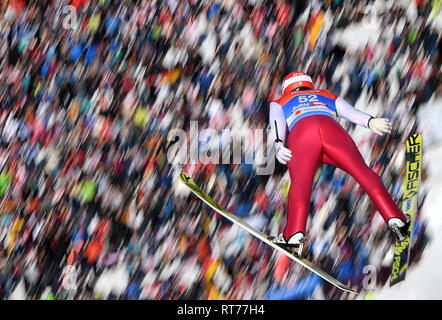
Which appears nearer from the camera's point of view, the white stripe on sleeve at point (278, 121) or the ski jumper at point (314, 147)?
the ski jumper at point (314, 147)

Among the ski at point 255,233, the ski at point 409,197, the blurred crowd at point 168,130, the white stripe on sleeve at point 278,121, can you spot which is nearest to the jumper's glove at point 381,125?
the ski at point 409,197

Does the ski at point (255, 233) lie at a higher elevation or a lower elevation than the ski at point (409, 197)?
lower

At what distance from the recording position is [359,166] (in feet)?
14.0

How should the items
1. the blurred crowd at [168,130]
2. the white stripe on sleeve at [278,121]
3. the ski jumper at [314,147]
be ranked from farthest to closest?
the blurred crowd at [168,130], the white stripe on sleeve at [278,121], the ski jumper at [314,147]

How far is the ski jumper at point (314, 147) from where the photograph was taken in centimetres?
A: 419

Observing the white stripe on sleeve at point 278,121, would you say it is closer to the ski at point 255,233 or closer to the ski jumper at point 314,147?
the ski jumper at point 314,147

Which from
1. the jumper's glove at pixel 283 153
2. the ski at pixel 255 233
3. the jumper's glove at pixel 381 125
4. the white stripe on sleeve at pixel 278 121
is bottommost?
the ski at pixel 255 233

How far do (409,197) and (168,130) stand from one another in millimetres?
1869

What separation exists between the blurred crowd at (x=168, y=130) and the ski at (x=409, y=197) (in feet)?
0.60

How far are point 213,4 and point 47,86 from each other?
1488 mm

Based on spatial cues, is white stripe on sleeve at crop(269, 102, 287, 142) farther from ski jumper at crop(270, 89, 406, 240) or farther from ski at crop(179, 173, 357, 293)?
ski at crop(179, 173, 357, 293)

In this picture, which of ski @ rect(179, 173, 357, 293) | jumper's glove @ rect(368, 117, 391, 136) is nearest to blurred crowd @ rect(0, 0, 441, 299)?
ski @ rect(179, 173, 357, 293)

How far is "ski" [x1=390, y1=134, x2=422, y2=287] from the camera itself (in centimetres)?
425

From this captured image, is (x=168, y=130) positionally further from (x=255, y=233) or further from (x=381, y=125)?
(x=381, y=125)
